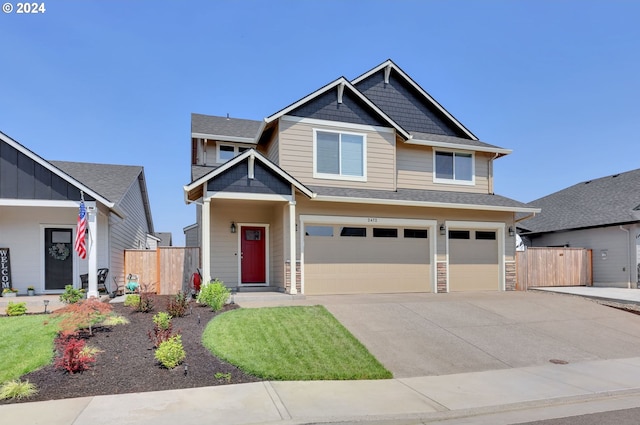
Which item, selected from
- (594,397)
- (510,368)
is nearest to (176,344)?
(510,368)

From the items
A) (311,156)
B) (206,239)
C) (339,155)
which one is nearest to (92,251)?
(206,239)

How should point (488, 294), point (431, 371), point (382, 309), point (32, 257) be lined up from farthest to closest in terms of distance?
point (488, 294) → point (32, 257) → point (382, 309) → point (431, 371)

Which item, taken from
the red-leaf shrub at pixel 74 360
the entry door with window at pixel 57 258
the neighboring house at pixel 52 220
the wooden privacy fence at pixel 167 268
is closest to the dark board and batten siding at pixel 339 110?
the wooden privacy fence at pixel 167 268

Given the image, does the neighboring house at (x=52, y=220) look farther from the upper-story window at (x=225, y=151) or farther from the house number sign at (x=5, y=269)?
the upper-story window at (x=225, y=151)

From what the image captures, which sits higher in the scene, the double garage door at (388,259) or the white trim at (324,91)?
the white trim at (324,91)

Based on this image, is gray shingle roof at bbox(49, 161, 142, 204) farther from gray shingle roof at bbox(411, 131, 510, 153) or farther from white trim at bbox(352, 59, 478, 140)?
gray shingle roof at bbox(411, 131, 510, 153)

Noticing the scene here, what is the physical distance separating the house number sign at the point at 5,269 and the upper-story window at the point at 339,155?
10.5 m

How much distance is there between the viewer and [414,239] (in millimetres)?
16000

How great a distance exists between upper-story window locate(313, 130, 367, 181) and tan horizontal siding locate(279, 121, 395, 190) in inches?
6.1

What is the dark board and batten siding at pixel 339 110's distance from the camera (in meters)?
15.1

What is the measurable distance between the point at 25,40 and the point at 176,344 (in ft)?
34.1

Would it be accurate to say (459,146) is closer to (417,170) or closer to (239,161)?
(417,170)

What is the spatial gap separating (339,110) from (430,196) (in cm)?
473

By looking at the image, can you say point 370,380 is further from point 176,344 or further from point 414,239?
point 414,239
